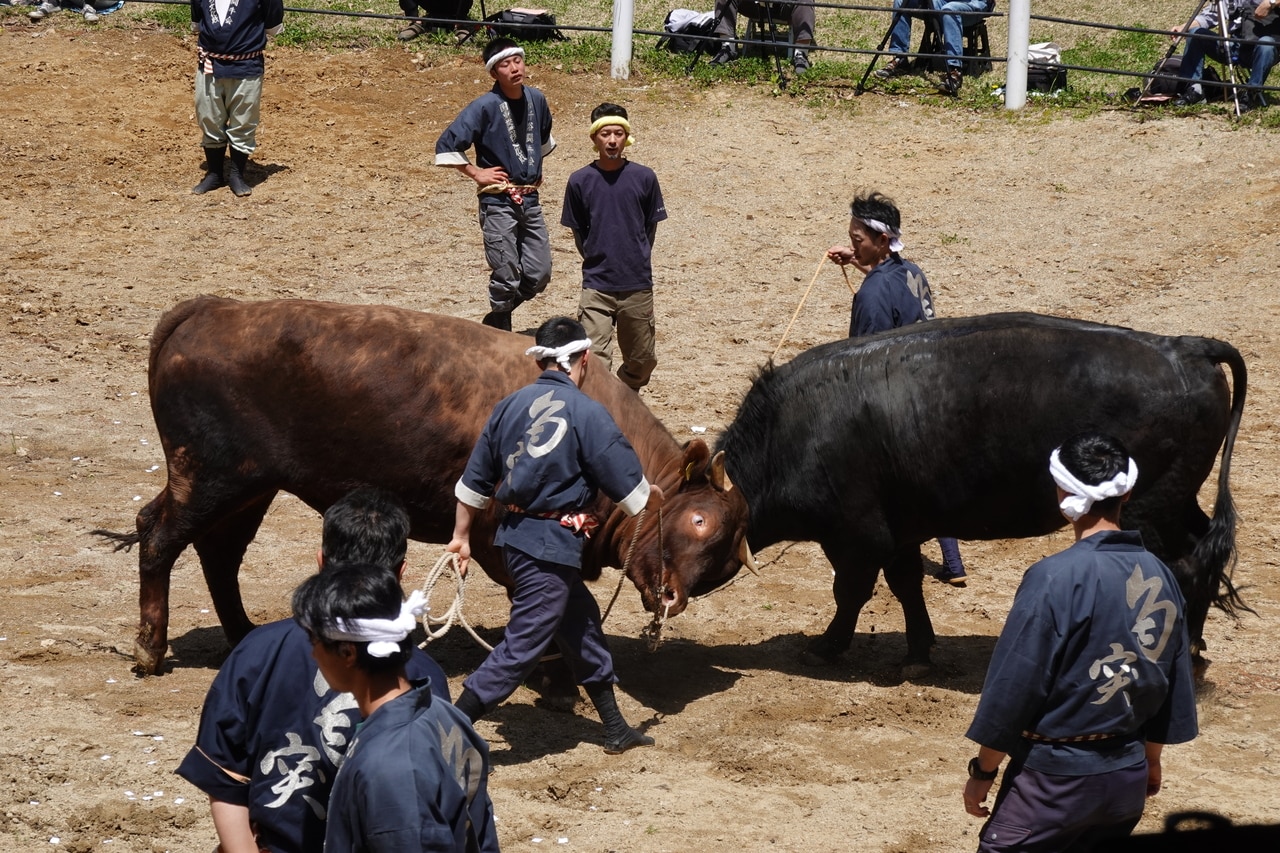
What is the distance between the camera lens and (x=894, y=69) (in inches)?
638

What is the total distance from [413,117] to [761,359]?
5.96 meters

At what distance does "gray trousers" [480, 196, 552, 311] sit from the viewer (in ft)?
33.9

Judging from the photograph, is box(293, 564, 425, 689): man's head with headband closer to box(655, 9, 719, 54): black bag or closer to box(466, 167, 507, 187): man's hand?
box(466, 167, 507, 187): man's hand

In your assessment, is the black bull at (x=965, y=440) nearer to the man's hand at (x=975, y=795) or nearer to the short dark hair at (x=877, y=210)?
the short dark hair at (x=877, y=210)

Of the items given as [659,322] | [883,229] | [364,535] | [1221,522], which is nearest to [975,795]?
[364,535]

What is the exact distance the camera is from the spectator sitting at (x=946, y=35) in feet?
51.4

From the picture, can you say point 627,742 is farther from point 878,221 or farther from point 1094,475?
point 878,221

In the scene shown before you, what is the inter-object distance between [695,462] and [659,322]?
563cm

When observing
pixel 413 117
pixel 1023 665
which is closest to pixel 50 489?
pixel 1023 665

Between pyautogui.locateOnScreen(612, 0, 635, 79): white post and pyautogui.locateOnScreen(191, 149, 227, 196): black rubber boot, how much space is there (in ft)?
14.6

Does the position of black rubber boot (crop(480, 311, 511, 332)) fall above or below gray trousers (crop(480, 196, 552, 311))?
below

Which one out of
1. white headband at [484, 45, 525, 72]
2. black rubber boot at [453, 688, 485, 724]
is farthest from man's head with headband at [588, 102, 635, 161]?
black rubber boot at [453, 688, 485, 724]

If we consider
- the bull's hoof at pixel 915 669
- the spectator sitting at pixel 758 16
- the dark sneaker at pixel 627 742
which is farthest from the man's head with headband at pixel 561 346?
the spectator sitting at pixel 758 16

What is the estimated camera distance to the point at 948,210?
44.8 feet
